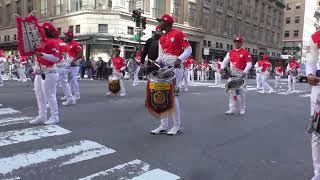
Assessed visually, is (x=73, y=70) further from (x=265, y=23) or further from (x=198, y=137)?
(x=265, y=23)

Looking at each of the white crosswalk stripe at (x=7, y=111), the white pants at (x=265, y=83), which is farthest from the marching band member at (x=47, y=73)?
the white pants at (x=265, y=83)

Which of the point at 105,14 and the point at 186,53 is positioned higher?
the point at 105,14

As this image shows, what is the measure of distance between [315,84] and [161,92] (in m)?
3.13

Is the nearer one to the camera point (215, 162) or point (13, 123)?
point (215, 162)

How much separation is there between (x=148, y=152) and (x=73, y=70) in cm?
730

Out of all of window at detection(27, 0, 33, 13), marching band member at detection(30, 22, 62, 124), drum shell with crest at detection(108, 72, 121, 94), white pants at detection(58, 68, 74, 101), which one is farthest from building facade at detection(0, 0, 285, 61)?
marching band member at detection(30, 22, 62, 124)

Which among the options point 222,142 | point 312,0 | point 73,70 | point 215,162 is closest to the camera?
point 215,162

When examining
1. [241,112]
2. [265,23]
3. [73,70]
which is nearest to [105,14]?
[73,70]

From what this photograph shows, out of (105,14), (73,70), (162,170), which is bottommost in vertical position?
(162,170)

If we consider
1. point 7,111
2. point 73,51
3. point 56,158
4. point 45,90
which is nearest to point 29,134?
point 45,90

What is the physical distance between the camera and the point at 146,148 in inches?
245

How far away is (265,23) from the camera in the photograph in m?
73.3

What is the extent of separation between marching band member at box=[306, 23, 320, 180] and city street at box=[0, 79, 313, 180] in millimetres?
632

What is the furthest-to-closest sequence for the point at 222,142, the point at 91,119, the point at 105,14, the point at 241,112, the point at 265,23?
1. the point at 265,23
2. the point at 105,14
3. the point at 241,112
4. the point at 91,119
5. the point at 222,142
